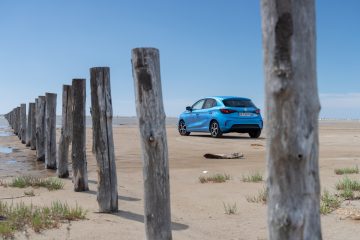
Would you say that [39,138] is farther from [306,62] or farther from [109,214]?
[306,62]

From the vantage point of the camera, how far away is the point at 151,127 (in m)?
4.07

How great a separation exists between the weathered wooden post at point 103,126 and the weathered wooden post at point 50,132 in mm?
4195

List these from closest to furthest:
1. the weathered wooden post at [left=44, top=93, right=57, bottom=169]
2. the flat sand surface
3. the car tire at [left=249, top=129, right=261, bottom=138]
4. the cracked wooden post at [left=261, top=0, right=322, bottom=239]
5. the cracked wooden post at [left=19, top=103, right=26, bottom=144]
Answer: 1. the cracked wooden post at [left=261, top=0, right=322, bottom=239]
2. the flat sand surface
3. the weathered wooden post at [left=44, top=93, right=57, bottom=169]
4. the car tire at [left=249, top=129, right=261, bottom=138]
5. the cracked wooden post at [left=19, top=103, right=26, bottom=144]

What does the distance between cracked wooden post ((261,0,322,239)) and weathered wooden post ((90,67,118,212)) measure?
326 cm

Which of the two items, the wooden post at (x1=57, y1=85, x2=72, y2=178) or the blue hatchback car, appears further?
the blue hatchback car

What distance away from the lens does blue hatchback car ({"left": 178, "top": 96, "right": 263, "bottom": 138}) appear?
1642 centimetres

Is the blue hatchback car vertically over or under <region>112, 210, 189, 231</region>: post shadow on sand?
over

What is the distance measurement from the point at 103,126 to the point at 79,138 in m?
1.33

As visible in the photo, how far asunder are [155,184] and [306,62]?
196cm

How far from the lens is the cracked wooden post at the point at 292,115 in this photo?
2494 millimetres

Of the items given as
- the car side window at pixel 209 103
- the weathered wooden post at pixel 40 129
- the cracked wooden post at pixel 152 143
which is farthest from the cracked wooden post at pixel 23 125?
the cracked wooden post at pixel 152 143

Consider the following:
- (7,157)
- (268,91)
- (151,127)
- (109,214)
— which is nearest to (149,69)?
(151,127)

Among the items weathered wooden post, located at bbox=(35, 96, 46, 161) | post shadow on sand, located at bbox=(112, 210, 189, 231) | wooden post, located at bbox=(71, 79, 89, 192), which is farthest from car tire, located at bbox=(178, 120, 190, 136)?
post shadow on sand, located at bbox=(112, 210, 189, 231)

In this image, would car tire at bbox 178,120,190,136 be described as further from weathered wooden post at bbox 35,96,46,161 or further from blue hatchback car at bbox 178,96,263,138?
weathered wooden post at bbox 35,96,46,161
